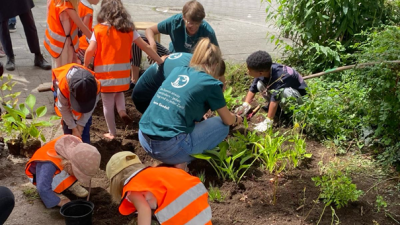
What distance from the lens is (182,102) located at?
354 centimetres

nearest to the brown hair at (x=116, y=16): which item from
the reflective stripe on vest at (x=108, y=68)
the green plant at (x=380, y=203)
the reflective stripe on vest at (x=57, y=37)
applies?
the reflective stripe on vest at (x=108, y=68)

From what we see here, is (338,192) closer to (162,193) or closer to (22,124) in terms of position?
(162,193)

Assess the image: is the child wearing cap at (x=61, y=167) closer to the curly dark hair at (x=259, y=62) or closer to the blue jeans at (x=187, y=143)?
the blue jeans at (x=187, y=143)

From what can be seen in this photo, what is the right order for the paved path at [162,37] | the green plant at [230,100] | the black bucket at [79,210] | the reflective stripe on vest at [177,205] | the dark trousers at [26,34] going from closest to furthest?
1. the reflective stripe on vest at [177,205]
2. the black bucket at [79,210]
3. the paved path at [162,37]
4. the green plant at [230,100]
5. the dark trousers at [26,34]

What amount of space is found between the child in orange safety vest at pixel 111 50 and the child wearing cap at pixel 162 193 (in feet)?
5.43

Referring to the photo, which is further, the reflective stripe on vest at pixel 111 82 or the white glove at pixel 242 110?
the white glove at pixel 242 110

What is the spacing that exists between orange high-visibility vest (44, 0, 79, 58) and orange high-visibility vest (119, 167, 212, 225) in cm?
270

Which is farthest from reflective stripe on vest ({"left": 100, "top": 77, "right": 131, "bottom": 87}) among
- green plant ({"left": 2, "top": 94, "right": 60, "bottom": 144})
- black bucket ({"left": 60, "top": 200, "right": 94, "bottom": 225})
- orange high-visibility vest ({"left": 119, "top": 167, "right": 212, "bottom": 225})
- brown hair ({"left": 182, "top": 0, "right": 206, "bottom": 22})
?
orange high-visibility vest ({"left": 119, "top": 167, "right": 212, "bottom": 225})

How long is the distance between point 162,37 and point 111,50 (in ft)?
11.9

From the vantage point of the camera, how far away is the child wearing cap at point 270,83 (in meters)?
4.52

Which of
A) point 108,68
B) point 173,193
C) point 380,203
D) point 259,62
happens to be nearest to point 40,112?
point 108,68

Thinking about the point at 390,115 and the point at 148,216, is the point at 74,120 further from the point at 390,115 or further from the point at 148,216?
the point at 390,115

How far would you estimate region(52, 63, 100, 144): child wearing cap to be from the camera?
361cm

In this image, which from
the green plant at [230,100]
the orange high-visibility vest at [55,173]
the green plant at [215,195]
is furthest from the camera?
the green plant at [230,100]
